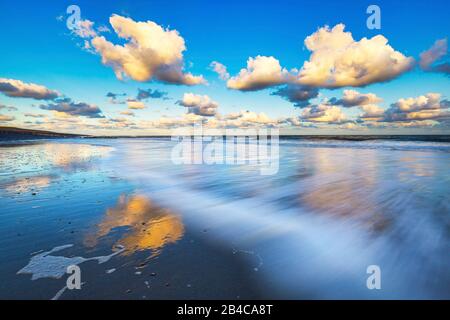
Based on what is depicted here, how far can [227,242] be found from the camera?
13.5ft

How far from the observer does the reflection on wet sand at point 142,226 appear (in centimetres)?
399

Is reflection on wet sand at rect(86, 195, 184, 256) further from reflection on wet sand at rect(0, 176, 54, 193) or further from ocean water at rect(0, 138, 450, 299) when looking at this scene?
reflection on wet sand at rect(0, 176, 54, 193)

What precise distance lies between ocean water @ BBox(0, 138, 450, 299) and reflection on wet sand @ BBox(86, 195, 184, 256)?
21mm

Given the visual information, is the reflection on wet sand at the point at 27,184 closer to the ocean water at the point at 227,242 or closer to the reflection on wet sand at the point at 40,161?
the ocean water at the point at 227,242

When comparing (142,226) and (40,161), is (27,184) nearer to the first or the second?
(142,226)

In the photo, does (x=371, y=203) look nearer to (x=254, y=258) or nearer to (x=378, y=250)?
(x=378, y=250)

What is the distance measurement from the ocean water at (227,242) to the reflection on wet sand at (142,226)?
0.02m

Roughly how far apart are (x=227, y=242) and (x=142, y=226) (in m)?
1.81

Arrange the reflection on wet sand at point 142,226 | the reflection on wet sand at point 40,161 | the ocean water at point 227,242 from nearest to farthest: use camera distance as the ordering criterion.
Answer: the ocean water at point 227,242
the reflection on wet sand at point 142,226
the reflection on wet sand at point 40,161

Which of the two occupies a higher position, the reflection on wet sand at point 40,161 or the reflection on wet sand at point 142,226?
the reflection on wet sand at point 40,161

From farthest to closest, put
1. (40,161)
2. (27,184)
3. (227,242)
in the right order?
(40,161) < (27,184) < (227,242)

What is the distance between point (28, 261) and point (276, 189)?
641 cm

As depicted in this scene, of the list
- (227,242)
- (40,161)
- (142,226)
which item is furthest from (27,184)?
(40,161)

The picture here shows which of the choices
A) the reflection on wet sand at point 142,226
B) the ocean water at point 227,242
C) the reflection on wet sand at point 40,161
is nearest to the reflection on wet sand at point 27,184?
the ocean water at point 227,242
